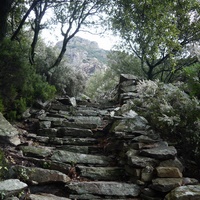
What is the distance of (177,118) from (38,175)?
303 cm

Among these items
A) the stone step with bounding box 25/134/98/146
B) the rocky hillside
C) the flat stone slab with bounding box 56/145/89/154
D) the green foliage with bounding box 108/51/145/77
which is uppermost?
the rocky hillside

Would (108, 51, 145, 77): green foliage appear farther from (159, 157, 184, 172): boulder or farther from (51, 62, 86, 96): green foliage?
(159, 157, 184, 172): boulder

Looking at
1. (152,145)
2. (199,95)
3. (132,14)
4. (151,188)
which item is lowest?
(151,188)

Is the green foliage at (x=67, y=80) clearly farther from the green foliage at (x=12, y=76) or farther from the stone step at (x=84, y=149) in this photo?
the stone step at (x=84, y=149)

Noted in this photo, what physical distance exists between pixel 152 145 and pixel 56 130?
2.84 metres

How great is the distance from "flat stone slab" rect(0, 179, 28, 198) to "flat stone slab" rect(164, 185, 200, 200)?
223 cm

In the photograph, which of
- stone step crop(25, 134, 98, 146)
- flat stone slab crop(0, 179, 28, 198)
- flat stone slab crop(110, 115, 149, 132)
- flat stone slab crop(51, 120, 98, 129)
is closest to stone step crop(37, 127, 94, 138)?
stone step crop(25, 134, 98, 146)

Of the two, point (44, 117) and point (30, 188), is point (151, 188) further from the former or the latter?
point (44, 117)

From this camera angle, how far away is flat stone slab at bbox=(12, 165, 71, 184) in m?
4.25

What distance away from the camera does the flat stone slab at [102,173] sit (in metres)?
4.82

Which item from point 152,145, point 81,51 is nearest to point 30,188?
point 152,145

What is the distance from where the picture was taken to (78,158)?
17.6ft

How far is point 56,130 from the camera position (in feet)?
22.4

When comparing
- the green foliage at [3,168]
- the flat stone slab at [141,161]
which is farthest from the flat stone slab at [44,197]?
the flat stone slab at [141,161]
